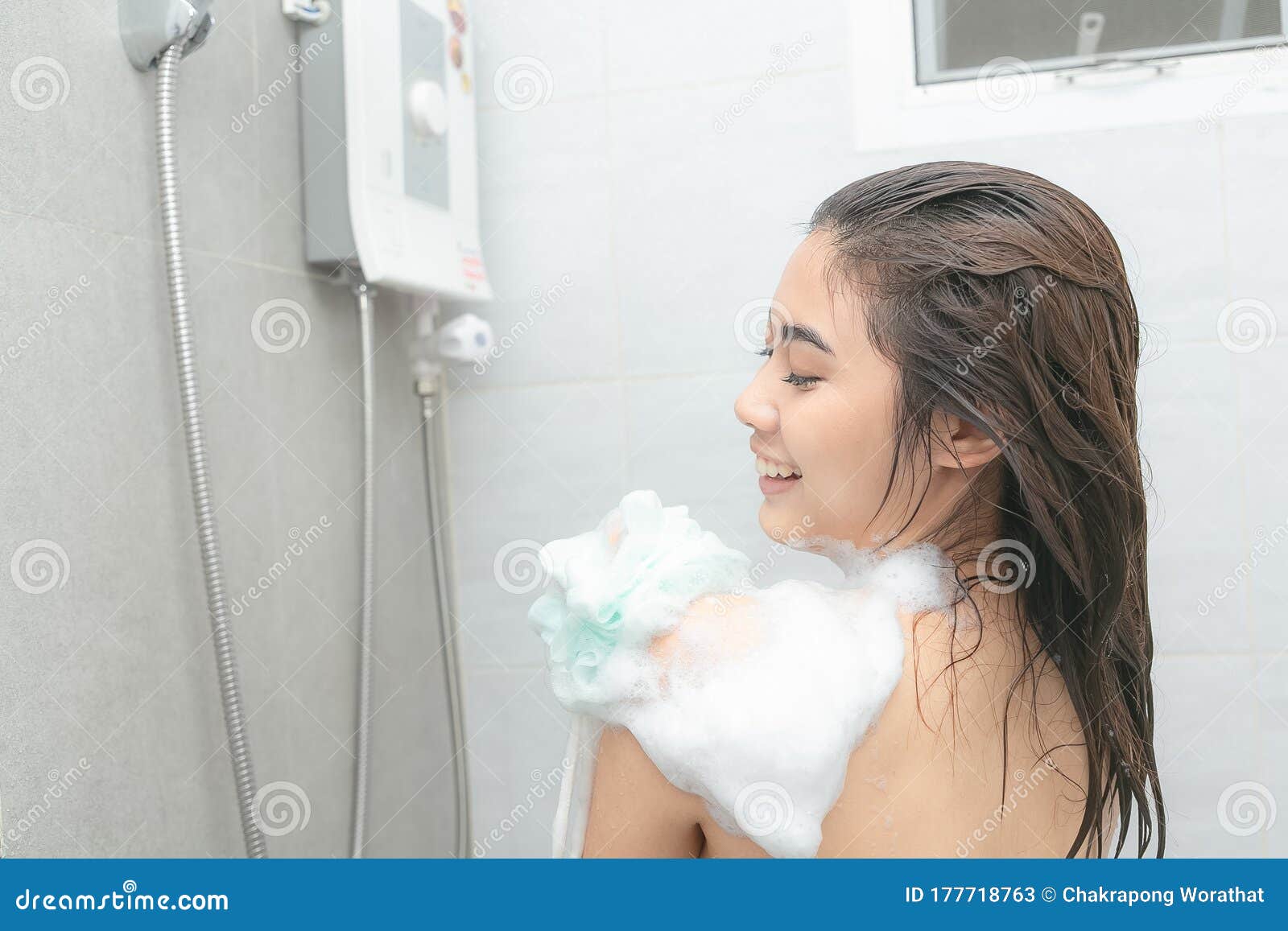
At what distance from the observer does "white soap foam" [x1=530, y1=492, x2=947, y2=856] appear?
2.24 ft

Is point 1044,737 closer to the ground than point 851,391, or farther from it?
closer to the ground

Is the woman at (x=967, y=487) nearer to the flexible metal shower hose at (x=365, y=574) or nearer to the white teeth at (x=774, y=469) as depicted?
the white teeth at (x=774, y=469)

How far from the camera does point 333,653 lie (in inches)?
51.9

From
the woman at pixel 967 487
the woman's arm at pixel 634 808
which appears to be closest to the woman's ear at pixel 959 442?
the woman at pixel 967 487

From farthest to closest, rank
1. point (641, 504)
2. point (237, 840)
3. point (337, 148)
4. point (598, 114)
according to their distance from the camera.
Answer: point (598, 114), point (337, 148), point (237, 840), point (641, 504)

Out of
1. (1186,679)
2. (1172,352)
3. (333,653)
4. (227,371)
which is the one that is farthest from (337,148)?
(1186,679)

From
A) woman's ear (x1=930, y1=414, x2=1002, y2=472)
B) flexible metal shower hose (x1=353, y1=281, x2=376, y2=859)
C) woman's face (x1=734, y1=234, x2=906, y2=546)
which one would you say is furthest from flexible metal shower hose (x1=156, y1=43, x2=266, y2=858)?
woman's ear (x1=930, y1=414, x2=1002, y2=472)

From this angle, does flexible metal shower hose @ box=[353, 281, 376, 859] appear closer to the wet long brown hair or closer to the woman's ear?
the wet long brown hair

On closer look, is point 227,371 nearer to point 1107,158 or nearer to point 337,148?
point 337,148

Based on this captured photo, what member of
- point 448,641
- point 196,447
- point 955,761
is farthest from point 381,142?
point 955,761

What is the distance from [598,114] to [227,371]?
64 cm

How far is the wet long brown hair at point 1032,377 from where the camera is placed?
28.9 inches

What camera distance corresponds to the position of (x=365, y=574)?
4.30 ft
